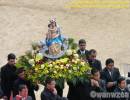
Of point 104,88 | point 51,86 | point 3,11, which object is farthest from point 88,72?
point 3,11

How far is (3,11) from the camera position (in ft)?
72.8

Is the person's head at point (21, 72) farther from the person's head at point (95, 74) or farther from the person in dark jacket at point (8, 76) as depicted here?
the person's head at point (95, 74)

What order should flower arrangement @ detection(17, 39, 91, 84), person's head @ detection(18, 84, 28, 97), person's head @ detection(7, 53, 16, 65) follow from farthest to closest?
person's head @ detection(7, 53, 16, 65)
flower arrangement @ detection(17, 39, 91, 84)
person's head @ detection(18, 84, 28, 97)

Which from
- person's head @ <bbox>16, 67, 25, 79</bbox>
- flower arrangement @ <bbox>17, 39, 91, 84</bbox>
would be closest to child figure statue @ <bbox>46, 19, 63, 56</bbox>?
flower arrangement @ <bbox>17, 39, 91, 84</bbox>

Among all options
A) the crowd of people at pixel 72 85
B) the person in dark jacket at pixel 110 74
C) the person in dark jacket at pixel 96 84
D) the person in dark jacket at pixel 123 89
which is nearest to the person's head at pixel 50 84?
the crowd of people at pixel 72 85

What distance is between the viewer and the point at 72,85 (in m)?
11.4

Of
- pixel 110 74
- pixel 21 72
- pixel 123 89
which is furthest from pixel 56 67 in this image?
pixel 110 74

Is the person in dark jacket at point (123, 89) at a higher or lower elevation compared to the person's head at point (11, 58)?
lower

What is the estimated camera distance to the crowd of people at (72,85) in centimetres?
1028

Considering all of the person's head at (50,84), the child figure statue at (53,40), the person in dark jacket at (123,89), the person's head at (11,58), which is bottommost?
the person in dark jacket at (123,89)

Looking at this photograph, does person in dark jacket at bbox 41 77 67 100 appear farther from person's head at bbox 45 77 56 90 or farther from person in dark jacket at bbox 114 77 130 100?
person in dark jacket at bbox 114 77 130 100

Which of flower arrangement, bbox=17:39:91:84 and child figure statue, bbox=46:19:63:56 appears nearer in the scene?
flower arrangement, bbox=17:39:91:84

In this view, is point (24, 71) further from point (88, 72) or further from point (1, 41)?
point (1, 41)

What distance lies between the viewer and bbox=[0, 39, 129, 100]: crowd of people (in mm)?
10281
